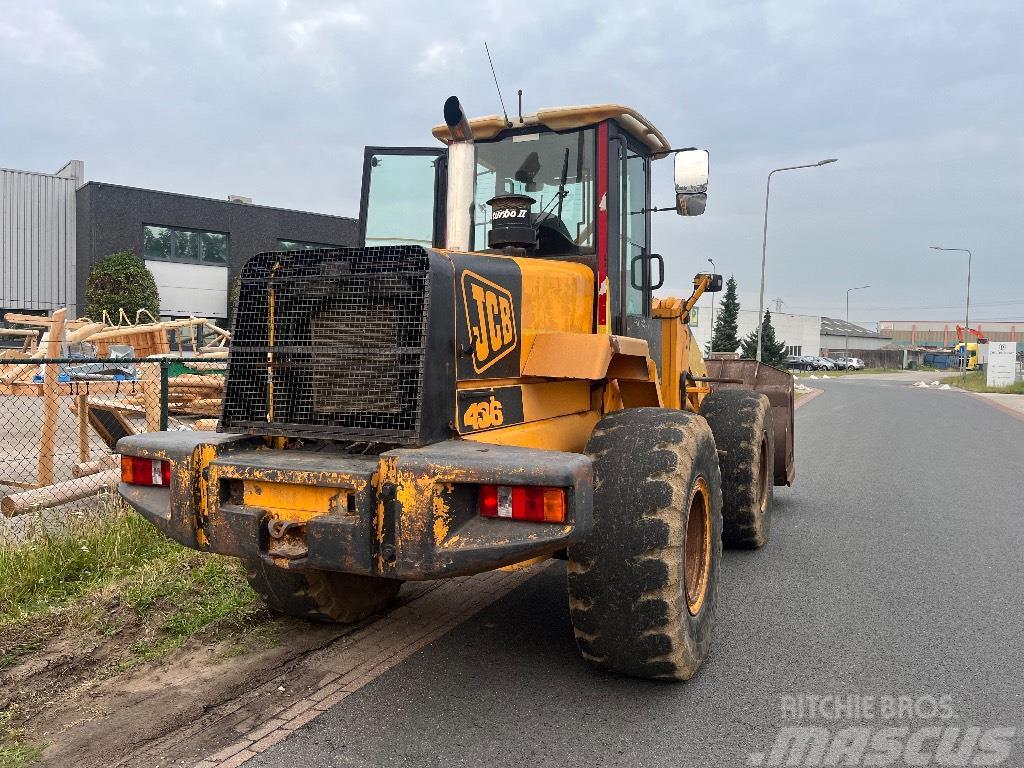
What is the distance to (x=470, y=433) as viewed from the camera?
347cm

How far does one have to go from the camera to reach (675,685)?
3.63 metres

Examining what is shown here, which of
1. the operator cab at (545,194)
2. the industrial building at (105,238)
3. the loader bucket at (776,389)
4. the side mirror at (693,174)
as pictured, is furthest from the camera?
the industrial building at (105,238)

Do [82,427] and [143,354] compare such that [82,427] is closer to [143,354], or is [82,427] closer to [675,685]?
[143,354]

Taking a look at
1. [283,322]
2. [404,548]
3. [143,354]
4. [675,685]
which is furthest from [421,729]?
[143,354]

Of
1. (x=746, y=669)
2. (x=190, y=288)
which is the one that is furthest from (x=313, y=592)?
(x=190, y=288)

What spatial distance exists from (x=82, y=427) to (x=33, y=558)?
3498 millimetres

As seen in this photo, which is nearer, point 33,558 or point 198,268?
point 33,558

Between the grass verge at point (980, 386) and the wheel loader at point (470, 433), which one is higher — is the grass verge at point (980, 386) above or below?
below

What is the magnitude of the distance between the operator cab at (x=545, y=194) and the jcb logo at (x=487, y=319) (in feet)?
2.61

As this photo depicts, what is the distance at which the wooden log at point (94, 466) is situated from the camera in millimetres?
7828

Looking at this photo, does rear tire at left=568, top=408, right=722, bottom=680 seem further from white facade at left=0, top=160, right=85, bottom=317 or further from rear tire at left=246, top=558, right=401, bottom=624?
white facade at left=0, top=160, right=85, bottom=317

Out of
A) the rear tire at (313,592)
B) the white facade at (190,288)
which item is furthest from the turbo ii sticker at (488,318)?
the white facade at (190,288)

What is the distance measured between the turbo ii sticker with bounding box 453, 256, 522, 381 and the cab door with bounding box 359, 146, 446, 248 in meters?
1.47

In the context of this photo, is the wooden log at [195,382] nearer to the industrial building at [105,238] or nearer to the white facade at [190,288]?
the industrial building at [105,238]
